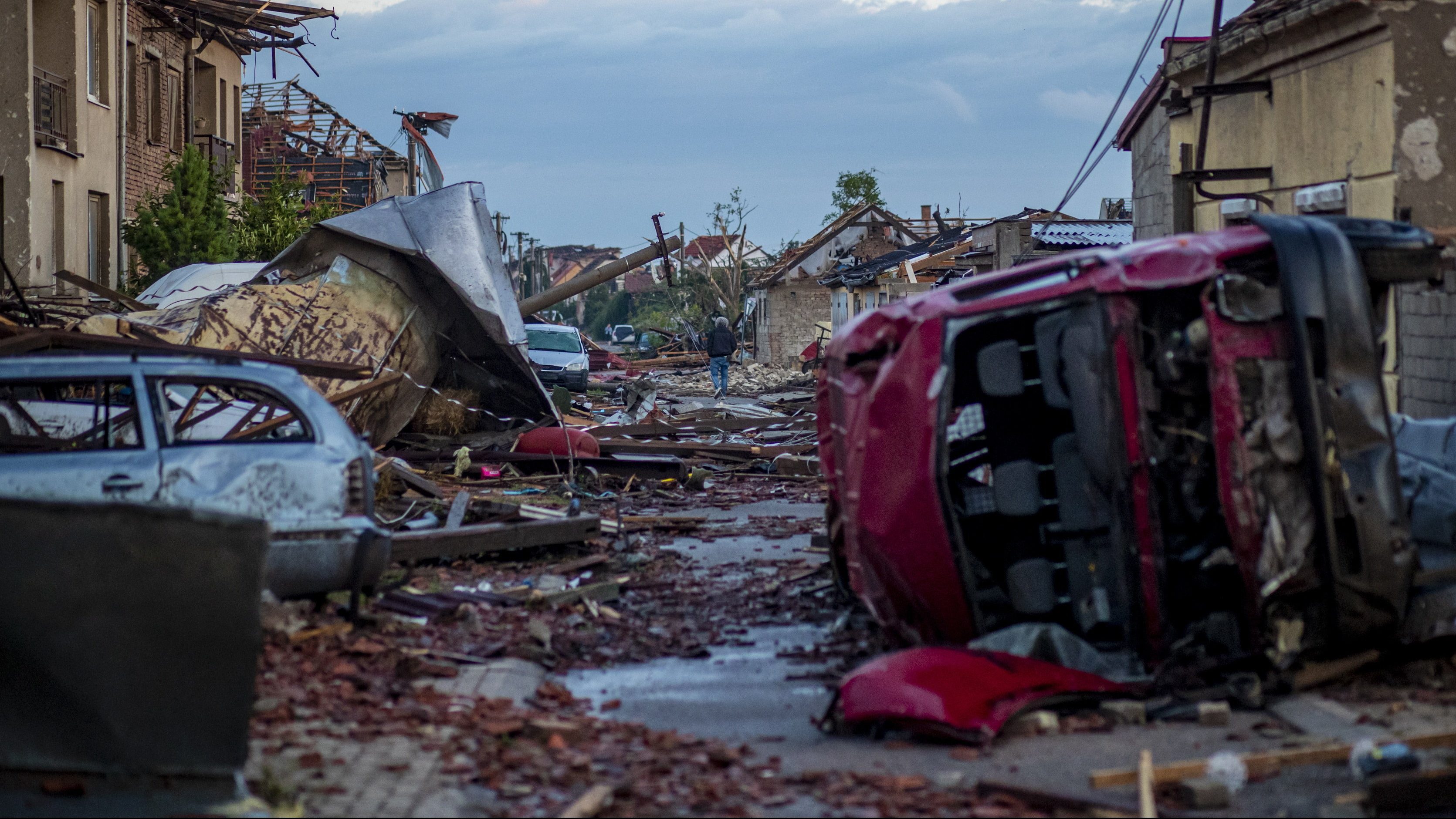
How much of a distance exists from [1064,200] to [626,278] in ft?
326

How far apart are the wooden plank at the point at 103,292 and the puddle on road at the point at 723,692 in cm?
919

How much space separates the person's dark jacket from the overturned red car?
26449mm

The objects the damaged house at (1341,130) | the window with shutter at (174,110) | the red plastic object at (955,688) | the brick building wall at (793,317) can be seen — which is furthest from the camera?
the brick building wall at (793,317)

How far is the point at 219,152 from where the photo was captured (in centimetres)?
3117

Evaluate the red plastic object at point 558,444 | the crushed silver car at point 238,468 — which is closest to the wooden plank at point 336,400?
the crushed silver car at point 238,468

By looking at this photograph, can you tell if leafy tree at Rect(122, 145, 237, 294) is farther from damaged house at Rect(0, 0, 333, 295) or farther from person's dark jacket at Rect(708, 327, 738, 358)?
person's dark jacket at Rect(708, 327, 738, 358)

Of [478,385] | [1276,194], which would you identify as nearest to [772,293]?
[478,385]

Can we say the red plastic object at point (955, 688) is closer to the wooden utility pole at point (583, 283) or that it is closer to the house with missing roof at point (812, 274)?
the wooden utility pole at point (583, 283)

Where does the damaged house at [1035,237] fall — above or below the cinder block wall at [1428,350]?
above

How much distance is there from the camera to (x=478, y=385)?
19484 mm

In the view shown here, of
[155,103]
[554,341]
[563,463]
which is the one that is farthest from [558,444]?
[554,341]

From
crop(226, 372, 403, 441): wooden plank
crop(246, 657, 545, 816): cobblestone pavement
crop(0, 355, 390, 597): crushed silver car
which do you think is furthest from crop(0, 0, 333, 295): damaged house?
crop(246, 657, 545, 816): cobblestone pavement

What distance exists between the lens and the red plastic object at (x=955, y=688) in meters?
5.64

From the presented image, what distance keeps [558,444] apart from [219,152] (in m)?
19.5
